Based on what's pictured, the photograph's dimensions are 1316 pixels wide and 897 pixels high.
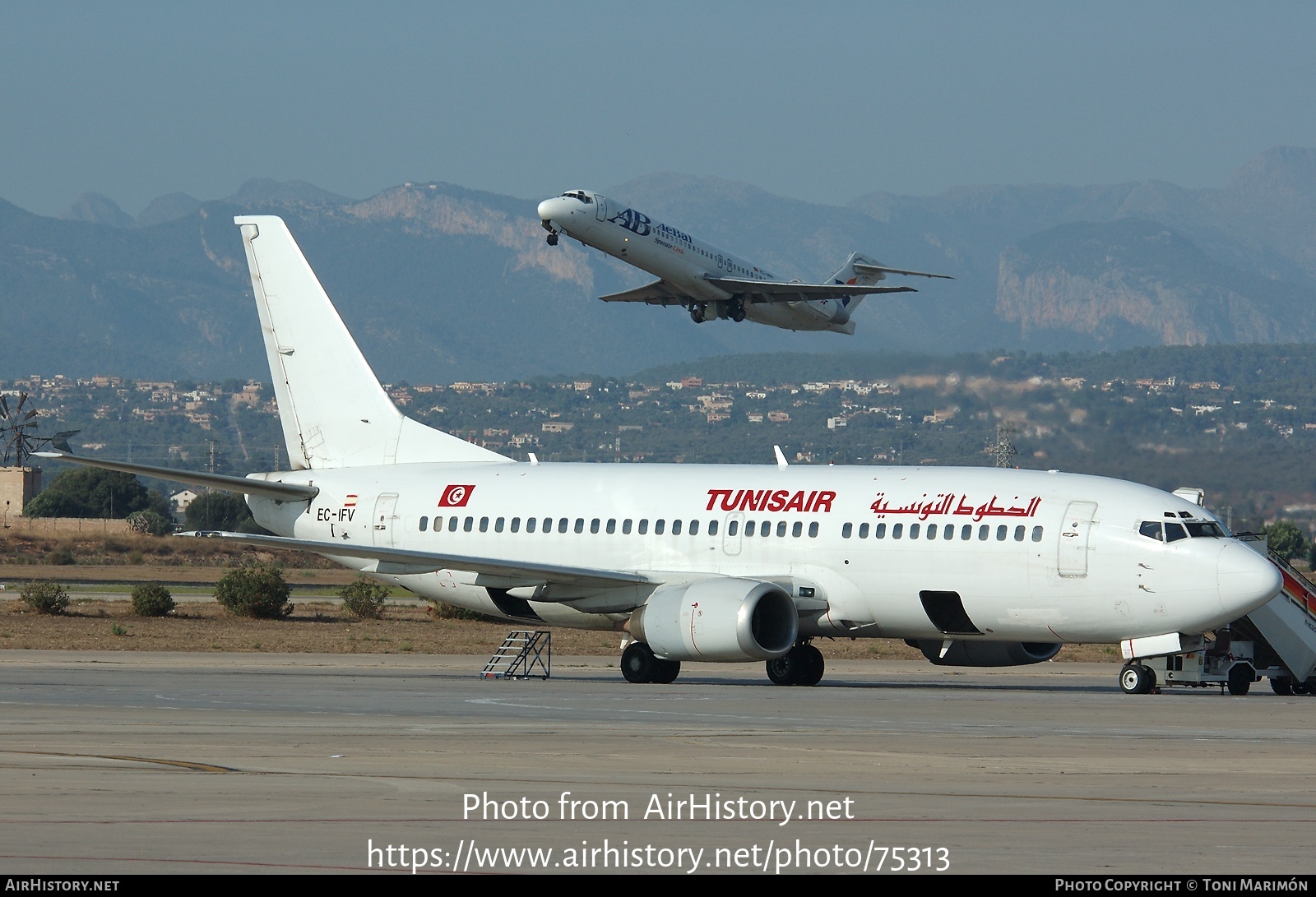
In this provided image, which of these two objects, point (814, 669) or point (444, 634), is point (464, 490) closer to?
point (814, 669)

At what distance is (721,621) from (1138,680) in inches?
293

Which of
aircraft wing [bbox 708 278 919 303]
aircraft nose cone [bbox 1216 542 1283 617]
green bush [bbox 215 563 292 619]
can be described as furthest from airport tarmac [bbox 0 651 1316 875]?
aircraft wing [bbox 708 278 919 303]

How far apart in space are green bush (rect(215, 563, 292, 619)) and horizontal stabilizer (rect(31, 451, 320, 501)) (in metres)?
18.4

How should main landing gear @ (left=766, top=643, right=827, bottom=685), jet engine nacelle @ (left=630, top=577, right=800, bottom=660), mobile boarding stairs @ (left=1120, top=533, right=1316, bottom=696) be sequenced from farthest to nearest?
main landing gear @ (left=766, top=643, right=827, bottom=685) < mobile boarding stairs @ (left=1120, top=533, right=1316, bottom=696) < jet engine nacelle @ (left=630, top=577, right=800, bottom=660)

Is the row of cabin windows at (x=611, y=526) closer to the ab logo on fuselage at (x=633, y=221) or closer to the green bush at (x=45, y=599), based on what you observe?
the ab logo on fuselage at (x=633, y=221)

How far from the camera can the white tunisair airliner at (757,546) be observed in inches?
1259

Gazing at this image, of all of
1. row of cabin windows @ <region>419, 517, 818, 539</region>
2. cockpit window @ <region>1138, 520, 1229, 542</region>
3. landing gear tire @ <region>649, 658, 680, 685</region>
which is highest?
cockpit window @ <region>1138, 520, 1229, 542</region>

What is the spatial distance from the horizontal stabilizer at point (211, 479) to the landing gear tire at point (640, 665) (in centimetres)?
839

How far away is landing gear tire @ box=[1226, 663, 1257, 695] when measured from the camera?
33625 mm

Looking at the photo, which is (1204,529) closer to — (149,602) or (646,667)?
(646,667)

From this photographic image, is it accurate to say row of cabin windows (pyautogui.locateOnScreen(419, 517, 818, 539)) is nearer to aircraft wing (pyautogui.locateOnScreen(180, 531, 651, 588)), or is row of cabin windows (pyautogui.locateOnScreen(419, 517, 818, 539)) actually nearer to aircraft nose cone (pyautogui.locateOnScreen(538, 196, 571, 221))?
aircraft wing (pyautogui.locateOnScreen(180, 531, 651, 588))

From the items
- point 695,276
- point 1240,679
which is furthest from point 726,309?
point 1240,679

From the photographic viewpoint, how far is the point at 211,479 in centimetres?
3622

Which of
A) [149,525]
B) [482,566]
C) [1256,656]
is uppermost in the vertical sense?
[149,525]
